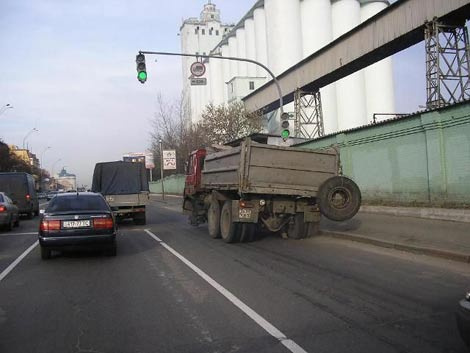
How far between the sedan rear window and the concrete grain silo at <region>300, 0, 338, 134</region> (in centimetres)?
5402

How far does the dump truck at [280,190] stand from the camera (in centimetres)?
1255

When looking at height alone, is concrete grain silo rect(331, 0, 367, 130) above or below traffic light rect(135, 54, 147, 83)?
above

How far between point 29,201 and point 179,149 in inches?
1253

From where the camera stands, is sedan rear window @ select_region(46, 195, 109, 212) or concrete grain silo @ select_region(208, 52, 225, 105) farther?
concrete grain silo @ select_region(208, 52, 225, 105)

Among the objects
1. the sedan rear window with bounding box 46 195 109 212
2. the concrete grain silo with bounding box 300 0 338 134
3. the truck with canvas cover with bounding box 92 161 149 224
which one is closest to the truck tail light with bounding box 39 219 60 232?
the sedan rear window with bounding box 46 195 109 212

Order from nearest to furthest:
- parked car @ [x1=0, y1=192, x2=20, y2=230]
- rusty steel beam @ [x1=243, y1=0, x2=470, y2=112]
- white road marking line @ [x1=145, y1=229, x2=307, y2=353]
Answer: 1. white road marking line @ [x1=145, y1=229, x2=307, y2=353]
2. parked car @ [x1=0, y1=192, x2=20, y2=230]
3. rusty steel beam @ [x1=243, y1=0, x2=470, y2=112]

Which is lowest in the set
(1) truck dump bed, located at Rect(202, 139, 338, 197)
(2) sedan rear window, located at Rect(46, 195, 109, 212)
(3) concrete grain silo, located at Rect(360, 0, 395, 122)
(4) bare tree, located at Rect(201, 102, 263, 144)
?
(2) sedan rear window, located at Rect(46, 195, 109, 212)

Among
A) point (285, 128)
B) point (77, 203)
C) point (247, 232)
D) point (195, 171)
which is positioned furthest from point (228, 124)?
point (77, 203)

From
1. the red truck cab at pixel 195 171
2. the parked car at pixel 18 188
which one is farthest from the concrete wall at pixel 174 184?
the red truck cab at pixel 195 171

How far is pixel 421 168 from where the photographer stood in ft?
54.2

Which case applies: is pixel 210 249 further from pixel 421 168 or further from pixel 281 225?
pixel 421 168

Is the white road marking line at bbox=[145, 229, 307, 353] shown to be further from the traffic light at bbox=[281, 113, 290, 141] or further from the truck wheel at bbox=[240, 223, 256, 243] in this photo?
the traffic light at bbox=[281, 113, 290, 141]

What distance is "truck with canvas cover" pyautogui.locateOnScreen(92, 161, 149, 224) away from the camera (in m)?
20.7

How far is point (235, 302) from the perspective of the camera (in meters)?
6.95
